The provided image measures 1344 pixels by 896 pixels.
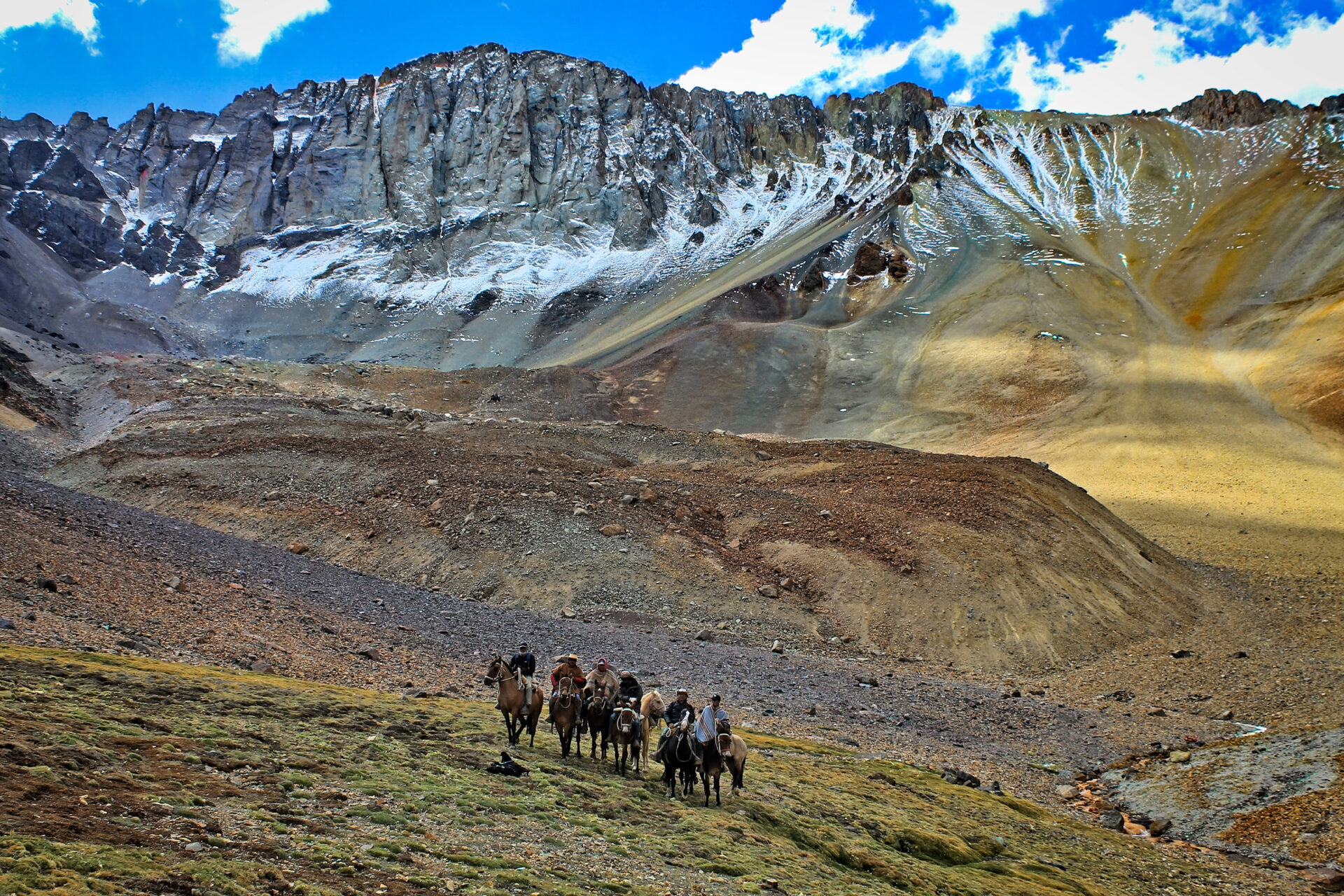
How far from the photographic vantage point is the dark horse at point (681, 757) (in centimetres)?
1186

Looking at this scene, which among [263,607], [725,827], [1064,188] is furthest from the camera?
[1064,188]

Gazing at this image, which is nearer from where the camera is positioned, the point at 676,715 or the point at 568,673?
the point at 676,715

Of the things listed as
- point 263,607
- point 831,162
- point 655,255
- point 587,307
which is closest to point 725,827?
point 263,607

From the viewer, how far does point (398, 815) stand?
884cm

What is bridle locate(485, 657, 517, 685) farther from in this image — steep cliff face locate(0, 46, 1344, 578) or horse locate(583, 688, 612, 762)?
steep cliff face locate(0, 46, 1344, 578)

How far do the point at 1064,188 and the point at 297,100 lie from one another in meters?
114

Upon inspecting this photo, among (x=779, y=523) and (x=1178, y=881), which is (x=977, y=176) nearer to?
(x=779, y=523)

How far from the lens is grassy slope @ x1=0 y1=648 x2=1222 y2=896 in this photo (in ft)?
23.2

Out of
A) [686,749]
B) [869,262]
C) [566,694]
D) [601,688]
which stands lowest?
[686,749]

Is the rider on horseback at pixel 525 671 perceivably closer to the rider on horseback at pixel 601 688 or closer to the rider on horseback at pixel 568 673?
the rider on horseback at pixel 568 673

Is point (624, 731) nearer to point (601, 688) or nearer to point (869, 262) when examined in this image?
point (601, 688)

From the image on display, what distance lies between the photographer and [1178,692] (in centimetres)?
2242

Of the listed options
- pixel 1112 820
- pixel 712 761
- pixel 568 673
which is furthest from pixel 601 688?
pixel 1112 820

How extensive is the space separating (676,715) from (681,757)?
0.57 m
